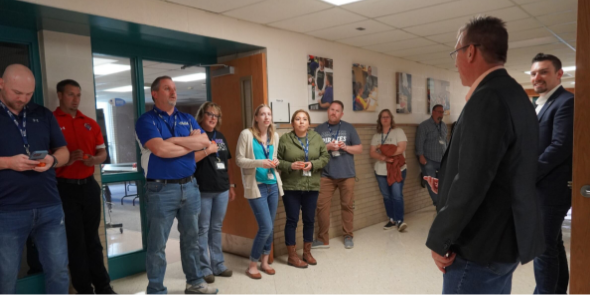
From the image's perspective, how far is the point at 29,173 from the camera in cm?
247

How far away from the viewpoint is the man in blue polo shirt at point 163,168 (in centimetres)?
288

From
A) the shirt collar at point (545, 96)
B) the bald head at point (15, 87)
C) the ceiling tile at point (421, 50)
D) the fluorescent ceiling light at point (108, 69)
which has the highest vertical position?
the ceiling tile at point (421, 50)

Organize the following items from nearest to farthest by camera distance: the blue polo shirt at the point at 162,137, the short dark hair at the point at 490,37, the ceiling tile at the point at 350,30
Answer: the short dark hair at the point at 490,37 → the blue polo shirt at the point at 162,137 → the ceiling tile at the point at 350,30

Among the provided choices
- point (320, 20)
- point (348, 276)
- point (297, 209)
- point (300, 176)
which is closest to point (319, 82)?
point (320, 20)

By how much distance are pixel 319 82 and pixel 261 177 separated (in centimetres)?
186

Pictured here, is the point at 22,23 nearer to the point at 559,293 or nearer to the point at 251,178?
the point at 251,178

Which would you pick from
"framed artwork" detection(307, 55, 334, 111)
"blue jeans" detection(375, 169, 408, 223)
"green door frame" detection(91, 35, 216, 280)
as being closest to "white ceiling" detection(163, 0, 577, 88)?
"framed artwork" detection(307, 55, 334, 111)

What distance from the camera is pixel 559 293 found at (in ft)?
8.78

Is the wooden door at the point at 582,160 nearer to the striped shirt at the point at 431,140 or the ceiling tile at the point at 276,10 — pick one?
the ceiling tile at the point at 276,10

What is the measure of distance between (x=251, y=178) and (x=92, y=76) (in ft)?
5.71

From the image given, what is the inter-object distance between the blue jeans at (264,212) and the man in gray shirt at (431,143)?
3255mm

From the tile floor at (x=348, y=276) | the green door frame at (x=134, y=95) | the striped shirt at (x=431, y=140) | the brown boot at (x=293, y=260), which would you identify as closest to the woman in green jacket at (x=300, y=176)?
the brown boot at (x=293, y=260)

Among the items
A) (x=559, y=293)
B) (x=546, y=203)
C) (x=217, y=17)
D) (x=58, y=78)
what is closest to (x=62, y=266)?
(x=58, y=78)

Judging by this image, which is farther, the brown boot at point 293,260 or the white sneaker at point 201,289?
the brown boot at point 293,260
